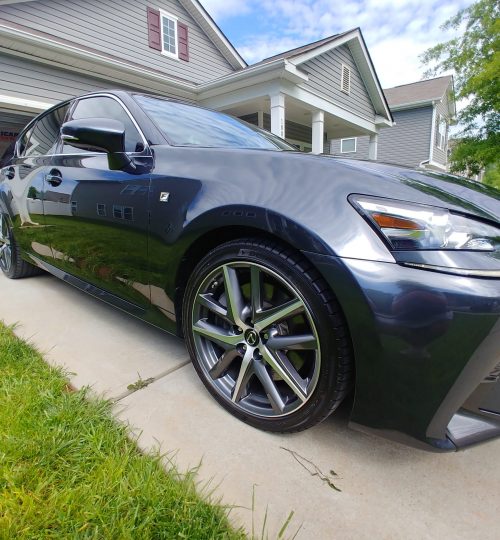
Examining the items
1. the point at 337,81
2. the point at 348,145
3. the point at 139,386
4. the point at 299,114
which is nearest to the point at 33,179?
the point at 139,386

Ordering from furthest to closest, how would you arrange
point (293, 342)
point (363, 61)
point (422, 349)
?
point (363, 61) → point (293, 342) → point (422, 349)

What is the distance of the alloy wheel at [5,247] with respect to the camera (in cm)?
335

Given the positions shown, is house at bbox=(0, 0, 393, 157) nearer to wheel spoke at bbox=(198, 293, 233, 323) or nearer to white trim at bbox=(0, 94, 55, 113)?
white trim at bbox=(0, 94, 55, 113)

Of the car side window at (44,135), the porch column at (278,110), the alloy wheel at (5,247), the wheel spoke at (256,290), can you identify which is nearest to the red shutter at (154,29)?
the porch column at (278,110)

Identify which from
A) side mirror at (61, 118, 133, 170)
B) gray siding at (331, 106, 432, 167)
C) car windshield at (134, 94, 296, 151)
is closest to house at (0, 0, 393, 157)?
gray siding at (331, 106, 432, 167)

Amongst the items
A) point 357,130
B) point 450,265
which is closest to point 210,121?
point 450,265

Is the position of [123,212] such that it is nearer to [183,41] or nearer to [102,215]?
[102,215]

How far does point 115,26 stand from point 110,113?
8.69 metres

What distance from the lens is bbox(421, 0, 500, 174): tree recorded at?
10.9 m

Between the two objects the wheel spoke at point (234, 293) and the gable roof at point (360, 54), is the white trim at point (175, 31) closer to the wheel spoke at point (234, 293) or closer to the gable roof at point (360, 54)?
the gable roof at point (360, 54)

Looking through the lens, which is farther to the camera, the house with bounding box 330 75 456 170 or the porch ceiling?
the house with bounding box 330 75 456 170

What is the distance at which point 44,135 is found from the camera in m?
2.88

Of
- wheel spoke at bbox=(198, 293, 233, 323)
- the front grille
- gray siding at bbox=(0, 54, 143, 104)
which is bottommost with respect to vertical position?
the front grille

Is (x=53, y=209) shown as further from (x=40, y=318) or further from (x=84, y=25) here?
(x=84, y=25)
